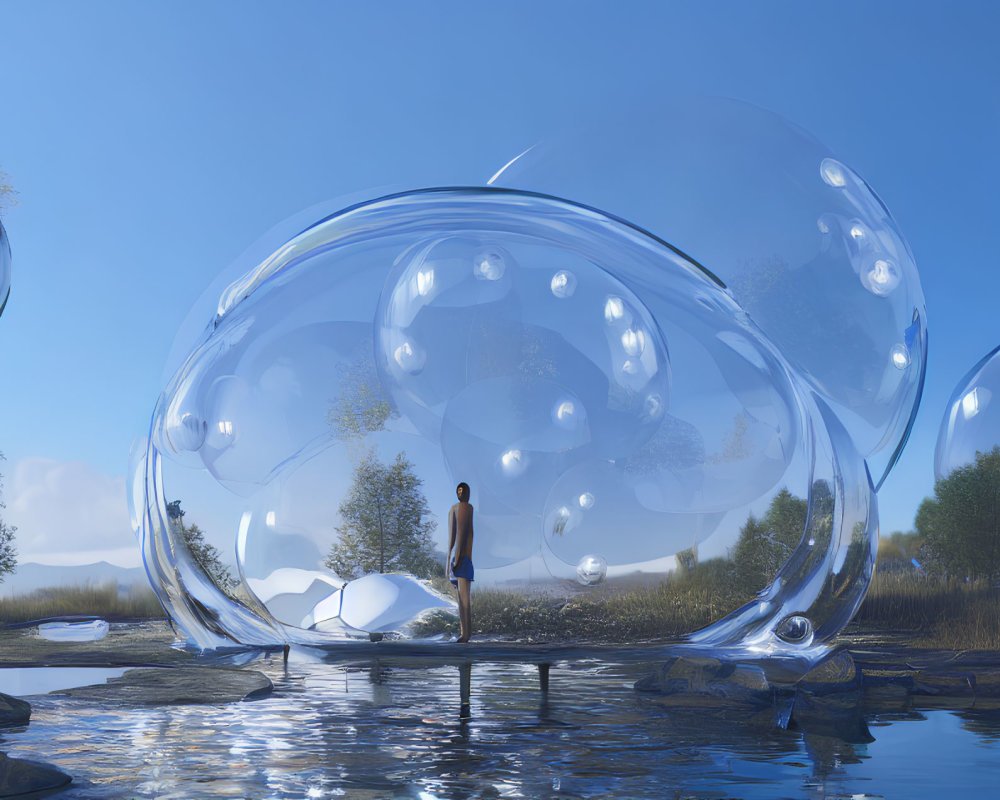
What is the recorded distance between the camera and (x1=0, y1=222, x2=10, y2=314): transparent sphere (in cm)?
646

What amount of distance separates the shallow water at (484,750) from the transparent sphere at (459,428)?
78 cm

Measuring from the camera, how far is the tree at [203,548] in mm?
5340

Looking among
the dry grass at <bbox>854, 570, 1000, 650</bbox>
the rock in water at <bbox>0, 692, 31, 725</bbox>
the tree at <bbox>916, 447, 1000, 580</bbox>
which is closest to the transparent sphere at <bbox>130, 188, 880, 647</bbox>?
the rock in water at <bbox>0, 692, 31, 725</bbox>

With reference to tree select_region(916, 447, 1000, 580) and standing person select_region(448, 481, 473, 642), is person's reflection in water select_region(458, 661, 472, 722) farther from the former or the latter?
tree select_region(916, 447, 1000, 580)

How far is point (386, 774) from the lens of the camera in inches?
207

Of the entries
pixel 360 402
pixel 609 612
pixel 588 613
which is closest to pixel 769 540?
pixel 609 612

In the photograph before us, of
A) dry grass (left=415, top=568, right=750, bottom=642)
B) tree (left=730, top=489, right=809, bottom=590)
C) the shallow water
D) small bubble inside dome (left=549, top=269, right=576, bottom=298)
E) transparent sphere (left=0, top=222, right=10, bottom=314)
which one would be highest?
transparent sphere (left=0, top=222, right=10, bottom=314)

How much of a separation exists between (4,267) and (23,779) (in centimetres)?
331

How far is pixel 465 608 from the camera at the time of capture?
4.92 metres

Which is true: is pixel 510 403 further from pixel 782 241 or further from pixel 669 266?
pixel 782 241

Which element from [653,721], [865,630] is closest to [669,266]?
[653,721]

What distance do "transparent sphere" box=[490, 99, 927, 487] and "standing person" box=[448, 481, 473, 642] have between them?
10.0 ft

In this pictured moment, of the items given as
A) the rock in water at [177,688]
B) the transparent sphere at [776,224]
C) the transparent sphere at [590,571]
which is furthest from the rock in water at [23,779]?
the transparent sphere at [776,224]

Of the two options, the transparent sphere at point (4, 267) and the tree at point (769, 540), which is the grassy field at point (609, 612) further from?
the transparent sphere at point (4, 267)
